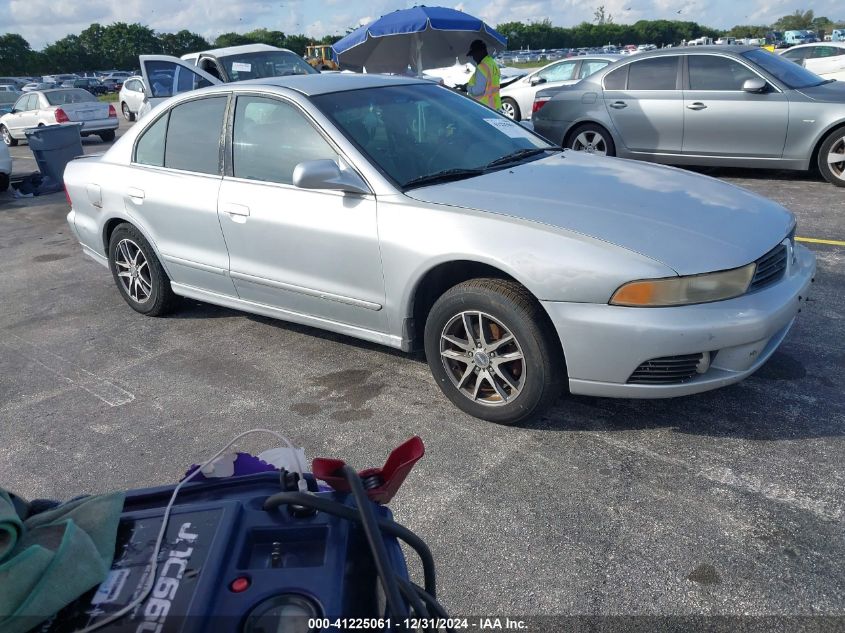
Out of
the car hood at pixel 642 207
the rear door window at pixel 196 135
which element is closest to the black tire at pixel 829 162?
the car hood at pixel 642 207

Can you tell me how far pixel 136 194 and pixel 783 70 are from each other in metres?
7.13

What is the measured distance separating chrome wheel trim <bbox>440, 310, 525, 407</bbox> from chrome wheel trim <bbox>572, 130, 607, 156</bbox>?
6401mm

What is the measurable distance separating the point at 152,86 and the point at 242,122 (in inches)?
397

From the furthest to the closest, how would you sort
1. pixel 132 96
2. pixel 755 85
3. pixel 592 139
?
pixel 132 96 < pixel 592 139 < pixel 755 85

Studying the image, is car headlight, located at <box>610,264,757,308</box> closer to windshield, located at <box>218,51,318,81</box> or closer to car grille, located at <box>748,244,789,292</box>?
car grille, located at <box>748,244,789,292</box>

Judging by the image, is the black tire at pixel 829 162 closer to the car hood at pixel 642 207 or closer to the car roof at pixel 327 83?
the car hood at pixel 642 207

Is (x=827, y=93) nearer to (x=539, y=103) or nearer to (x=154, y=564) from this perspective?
(x=539, y=103)

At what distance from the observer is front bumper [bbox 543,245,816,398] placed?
2.81 meters

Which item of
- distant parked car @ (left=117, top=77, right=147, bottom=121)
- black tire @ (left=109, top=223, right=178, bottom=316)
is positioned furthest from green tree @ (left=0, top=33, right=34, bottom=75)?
black tire @ (left=109, top=223, right=178, bottom=316)

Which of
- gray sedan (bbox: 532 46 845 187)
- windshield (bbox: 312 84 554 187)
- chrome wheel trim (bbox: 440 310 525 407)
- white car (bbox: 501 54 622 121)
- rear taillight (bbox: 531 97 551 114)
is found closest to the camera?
chrome wheel trim (bbox: 440 310 525 407)

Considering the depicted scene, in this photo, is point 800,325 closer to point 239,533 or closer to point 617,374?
point 617,374

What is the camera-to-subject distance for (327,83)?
13.5ft

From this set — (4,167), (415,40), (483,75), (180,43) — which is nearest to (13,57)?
(180,43)

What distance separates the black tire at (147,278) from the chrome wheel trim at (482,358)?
2442 millimetres
